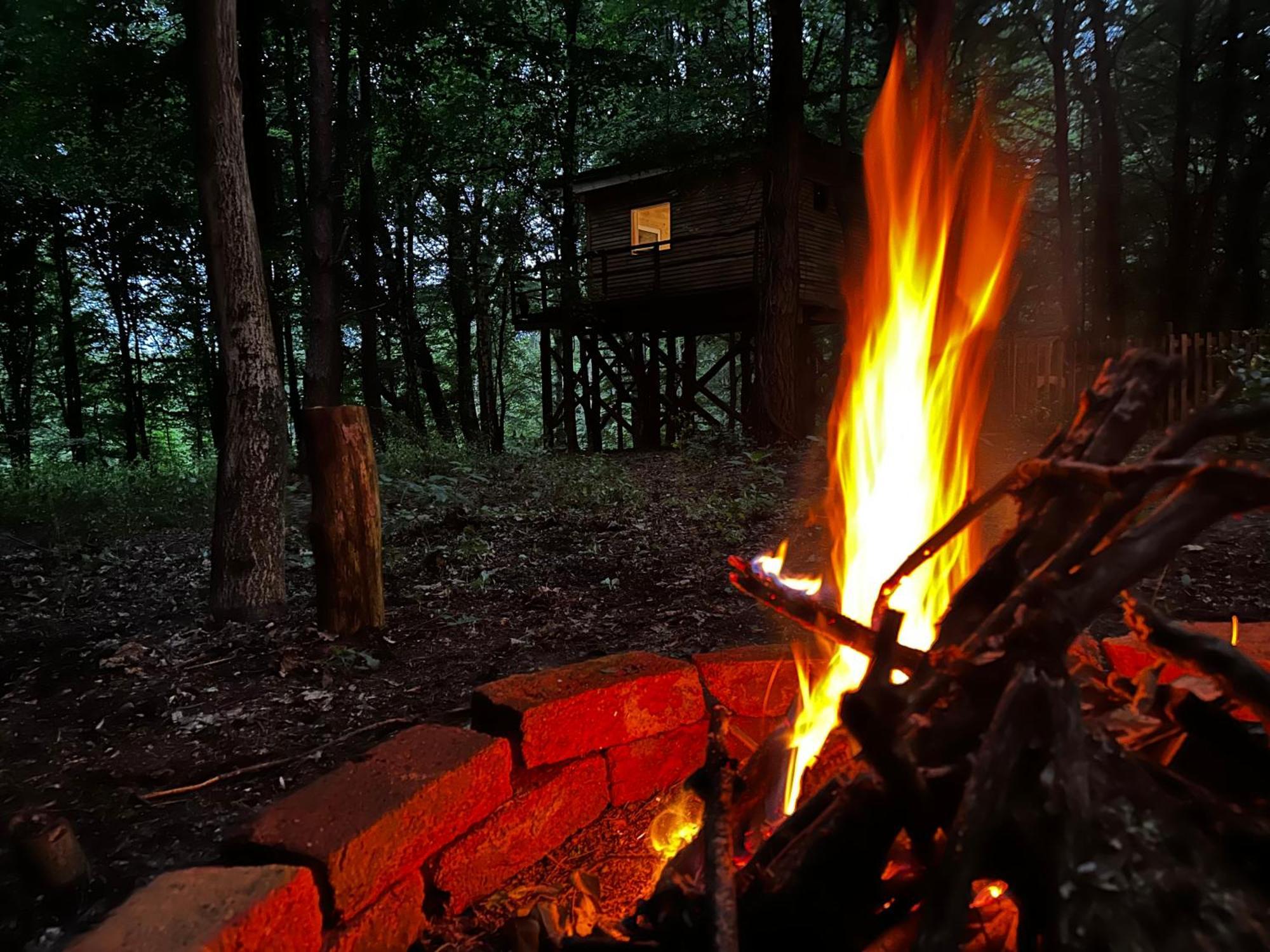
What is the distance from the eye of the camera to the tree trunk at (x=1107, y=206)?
14.5 metres

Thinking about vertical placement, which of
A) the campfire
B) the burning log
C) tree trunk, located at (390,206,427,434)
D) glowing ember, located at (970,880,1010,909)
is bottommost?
glowing ember, located at (970,880,1010,909)

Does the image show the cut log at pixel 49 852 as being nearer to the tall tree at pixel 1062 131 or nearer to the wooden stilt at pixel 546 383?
the wooden stilt at pixel 546 383

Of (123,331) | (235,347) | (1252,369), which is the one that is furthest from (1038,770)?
(123,331)

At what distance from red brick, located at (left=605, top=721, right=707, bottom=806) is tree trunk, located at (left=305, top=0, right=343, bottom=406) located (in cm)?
887

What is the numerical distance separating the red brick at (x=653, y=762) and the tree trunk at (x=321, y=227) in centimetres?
887

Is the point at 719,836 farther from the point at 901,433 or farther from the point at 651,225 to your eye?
the point at 651,225

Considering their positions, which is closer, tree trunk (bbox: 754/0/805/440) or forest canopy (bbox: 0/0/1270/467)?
tree trunk (bbox: 754/0/805/440)

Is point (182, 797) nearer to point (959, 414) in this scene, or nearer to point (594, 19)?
point (959, 414)

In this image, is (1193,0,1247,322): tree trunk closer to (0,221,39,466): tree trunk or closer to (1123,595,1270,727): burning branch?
(1123,595,1270,727): burning branch

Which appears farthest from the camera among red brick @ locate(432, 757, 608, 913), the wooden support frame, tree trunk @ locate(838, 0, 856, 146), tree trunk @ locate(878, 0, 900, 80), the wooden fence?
the wooden support frame

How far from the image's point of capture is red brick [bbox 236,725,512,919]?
1803 millimetres

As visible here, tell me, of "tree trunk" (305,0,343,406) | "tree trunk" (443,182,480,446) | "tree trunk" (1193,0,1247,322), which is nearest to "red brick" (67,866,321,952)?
"tree trunk" (305,0,343,406)

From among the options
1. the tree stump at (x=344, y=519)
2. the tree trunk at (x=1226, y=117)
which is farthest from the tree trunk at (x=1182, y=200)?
the tree stump at (x=344, y=519)

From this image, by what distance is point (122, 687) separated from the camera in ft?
11.9
